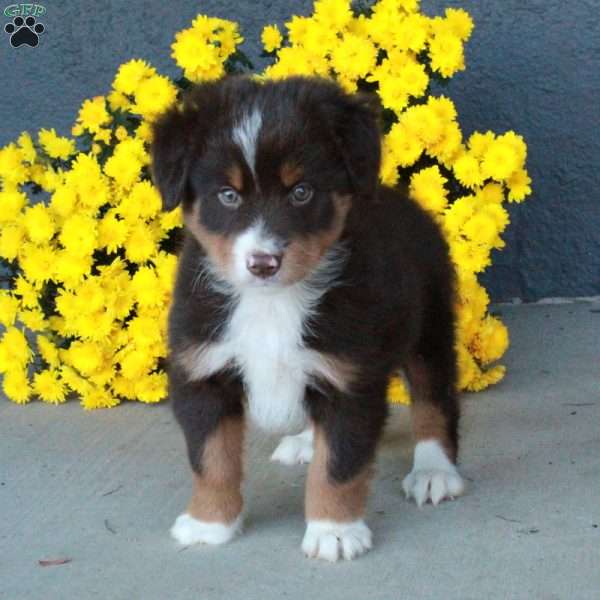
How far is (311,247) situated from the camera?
9.82 ft

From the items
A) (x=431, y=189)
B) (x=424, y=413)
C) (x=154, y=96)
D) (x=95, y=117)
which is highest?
(x=154, y=96)

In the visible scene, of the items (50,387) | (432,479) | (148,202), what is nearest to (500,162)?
(148,202)

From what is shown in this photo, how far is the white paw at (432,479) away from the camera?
3.54 metres

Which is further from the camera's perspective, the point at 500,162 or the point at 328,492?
the point at 500,162

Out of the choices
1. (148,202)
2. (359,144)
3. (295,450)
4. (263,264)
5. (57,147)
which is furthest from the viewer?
(57,147)

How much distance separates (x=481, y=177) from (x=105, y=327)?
1.70m

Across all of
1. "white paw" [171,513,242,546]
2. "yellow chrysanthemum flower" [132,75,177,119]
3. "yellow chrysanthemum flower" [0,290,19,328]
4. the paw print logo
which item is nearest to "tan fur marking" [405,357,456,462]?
"white paw" [171,513,242,546]

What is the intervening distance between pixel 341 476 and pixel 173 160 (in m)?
1.02

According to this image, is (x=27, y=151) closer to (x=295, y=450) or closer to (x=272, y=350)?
(x=295, y=450)

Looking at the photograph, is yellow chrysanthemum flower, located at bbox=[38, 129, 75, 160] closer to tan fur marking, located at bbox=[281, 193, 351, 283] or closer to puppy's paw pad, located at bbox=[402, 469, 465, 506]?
tan fur marking, located at bbox=[281, 193, 351, 283]

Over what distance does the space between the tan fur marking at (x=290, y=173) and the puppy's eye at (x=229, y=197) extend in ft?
0.44

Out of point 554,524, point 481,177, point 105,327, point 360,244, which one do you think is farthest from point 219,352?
point 481,177

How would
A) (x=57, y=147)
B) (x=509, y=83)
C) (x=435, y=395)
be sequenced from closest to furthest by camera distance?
1. (x=435, y=395)
2. (x=57, y=147)
3. (x=509, y=83)

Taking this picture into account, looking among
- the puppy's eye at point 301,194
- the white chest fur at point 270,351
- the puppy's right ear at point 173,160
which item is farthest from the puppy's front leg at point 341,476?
the puppy's right ear at point 173,160
